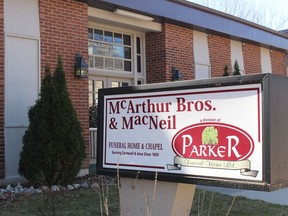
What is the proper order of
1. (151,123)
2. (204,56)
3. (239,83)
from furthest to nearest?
(204,56), (151,123), (239,83)

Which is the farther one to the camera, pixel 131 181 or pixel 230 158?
pixel 131 181

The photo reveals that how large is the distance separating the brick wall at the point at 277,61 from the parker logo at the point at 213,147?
47.1 feet

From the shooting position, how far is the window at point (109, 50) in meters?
11.2

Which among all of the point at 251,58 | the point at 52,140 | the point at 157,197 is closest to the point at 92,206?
the point at 52,140

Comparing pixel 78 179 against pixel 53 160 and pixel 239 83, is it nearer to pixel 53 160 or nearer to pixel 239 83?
pixel 53 160

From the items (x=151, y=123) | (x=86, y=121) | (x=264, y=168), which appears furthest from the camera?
(x=86, y=121)

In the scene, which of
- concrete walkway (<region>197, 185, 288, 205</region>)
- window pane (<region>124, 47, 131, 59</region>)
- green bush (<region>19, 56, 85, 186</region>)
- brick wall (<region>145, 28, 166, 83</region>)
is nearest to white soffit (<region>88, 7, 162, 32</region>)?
brick wall (<region>145, 28, 166, 83</region>)

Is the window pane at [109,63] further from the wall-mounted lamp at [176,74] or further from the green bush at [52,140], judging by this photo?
the green bush at [52,140]

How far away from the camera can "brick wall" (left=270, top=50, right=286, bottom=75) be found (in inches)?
679

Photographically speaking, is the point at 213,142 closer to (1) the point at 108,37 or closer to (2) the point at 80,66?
(2) the point at 80,66

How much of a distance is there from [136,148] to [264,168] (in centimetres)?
131

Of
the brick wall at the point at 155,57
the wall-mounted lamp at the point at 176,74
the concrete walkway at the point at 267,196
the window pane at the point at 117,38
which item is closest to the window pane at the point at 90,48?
the window pane at the point at 117,38

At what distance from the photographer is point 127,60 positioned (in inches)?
477

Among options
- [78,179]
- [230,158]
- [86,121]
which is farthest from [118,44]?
[230,158]
